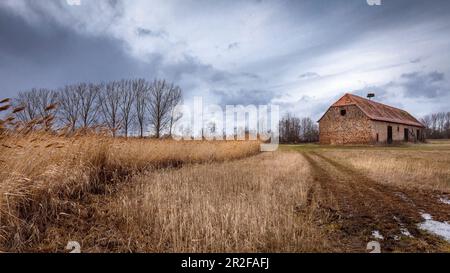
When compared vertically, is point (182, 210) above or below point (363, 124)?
below

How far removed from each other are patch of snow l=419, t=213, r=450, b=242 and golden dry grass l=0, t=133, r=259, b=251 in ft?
16.2

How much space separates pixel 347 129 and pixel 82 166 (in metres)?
28.2

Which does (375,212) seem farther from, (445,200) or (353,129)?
(353,129)

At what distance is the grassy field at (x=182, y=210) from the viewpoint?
342cm

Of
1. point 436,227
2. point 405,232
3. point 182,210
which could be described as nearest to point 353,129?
point 436,227

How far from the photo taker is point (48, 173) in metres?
5.02

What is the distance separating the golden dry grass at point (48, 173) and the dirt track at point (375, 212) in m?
3.84

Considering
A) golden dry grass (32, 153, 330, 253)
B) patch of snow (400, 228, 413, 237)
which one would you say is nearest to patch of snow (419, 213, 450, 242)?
patch of snow (400, 228, 413, 237)

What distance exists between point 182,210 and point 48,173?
8.00ft

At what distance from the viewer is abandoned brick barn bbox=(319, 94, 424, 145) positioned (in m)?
27.8

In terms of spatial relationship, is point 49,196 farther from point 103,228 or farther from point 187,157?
point 187,157

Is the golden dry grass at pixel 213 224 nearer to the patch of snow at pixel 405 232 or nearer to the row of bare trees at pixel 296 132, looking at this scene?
the patch of snow at pixel 405 232
